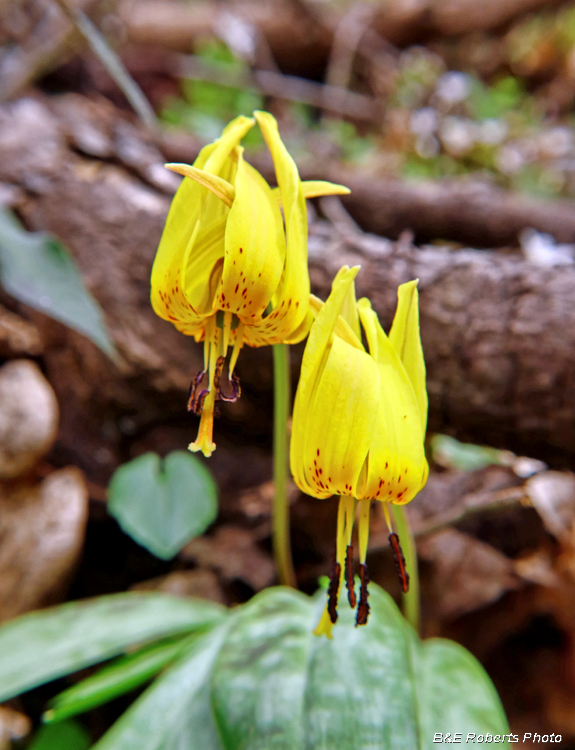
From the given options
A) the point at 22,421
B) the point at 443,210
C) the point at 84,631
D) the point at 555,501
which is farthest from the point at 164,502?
the point at 443,210

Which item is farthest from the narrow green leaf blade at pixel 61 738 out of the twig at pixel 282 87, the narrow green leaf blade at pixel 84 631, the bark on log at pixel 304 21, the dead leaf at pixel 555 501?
the bark on log at pixel 304 21

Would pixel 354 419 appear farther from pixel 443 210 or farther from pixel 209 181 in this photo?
pixel 443 210

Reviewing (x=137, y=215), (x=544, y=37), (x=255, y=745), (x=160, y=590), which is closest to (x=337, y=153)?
(x=137, y=215)

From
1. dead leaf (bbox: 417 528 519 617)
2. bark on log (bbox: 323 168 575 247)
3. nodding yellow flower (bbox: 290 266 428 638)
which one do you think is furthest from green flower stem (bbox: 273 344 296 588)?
bark on log (bbox: 323 168 575 247)

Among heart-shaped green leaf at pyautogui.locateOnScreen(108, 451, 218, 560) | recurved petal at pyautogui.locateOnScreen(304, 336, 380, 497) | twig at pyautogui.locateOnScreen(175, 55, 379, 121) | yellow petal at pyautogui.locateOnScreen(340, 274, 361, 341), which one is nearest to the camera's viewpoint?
recurved petal at pyautogui.locateOnScreen(304, 336, 380, 497)

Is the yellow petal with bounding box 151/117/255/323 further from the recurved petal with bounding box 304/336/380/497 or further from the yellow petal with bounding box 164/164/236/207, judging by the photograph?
the recurved petal with bounding box 304/336/380/497
